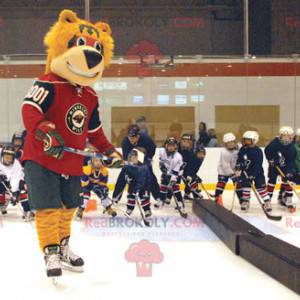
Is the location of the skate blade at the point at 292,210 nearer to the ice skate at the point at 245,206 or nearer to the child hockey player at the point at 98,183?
the ice skate at the point at 245,206

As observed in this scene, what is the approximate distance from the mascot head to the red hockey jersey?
52 mm

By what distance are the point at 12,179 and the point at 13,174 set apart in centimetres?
4

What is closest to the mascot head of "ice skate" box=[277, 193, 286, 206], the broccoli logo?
the broccoli logo

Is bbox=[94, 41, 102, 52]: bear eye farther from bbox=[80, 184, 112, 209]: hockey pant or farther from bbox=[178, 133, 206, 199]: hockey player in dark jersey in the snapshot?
bbox=[178, 133, 206, 199]: hockey player in dark jersey

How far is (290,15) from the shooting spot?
9.30m

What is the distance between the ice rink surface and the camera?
218 cm

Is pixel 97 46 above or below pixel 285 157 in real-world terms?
above

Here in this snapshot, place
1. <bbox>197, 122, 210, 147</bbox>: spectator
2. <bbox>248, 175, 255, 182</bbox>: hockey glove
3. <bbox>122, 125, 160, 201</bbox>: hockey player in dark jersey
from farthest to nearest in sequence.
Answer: <bbox>197, 122, 210, 147</bbox>: spectator < <bbox>248, 175, 255, 182</bbox>: hockey glove < <bbox>122, 125, 160, 201</bbox>: hockey player in dark jersey

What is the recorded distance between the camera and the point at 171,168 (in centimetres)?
510

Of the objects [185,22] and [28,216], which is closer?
[28,216]

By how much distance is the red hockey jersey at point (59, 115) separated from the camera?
7.69 ft

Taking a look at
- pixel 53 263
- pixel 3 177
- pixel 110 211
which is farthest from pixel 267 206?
pixel 53 263

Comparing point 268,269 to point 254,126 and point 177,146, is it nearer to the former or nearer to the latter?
point 177,146

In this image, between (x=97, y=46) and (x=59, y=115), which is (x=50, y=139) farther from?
(x=97, y=46)
